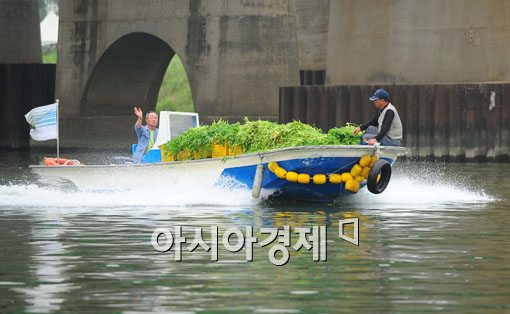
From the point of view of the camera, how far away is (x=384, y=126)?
27.2 m

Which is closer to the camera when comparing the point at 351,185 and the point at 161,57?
the point at 351,185

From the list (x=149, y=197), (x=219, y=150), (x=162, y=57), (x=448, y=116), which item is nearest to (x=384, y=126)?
(x=219, y=150)

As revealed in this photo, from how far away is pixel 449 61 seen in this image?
155ft

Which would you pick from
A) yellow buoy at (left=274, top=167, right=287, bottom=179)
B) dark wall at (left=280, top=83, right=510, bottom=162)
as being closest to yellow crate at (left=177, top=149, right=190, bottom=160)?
yellow buoy at (left=274, top=167, right=287, bottom=179)

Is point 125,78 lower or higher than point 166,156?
higher

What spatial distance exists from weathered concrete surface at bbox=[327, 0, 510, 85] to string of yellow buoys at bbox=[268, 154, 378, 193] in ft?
68.7

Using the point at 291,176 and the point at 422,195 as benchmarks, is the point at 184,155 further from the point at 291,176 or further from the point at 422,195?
the point at 422,195

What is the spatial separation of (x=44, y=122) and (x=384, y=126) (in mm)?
7034

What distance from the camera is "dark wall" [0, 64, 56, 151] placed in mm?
62312

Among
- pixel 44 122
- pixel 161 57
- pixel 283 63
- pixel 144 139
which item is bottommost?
pixel 144 139

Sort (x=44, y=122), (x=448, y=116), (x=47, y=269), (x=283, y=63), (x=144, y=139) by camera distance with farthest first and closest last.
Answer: (x=283, y=63) → (x=448, y=116) → (x=44, y=122) → (x=144, y=139) → (x=47, y=269)

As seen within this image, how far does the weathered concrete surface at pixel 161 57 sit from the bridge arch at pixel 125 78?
1.5 inches

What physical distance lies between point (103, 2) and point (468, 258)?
1552 inches

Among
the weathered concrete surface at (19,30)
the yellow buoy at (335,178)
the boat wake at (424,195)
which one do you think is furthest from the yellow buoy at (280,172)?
the weathered concrete surface at (19,30)
